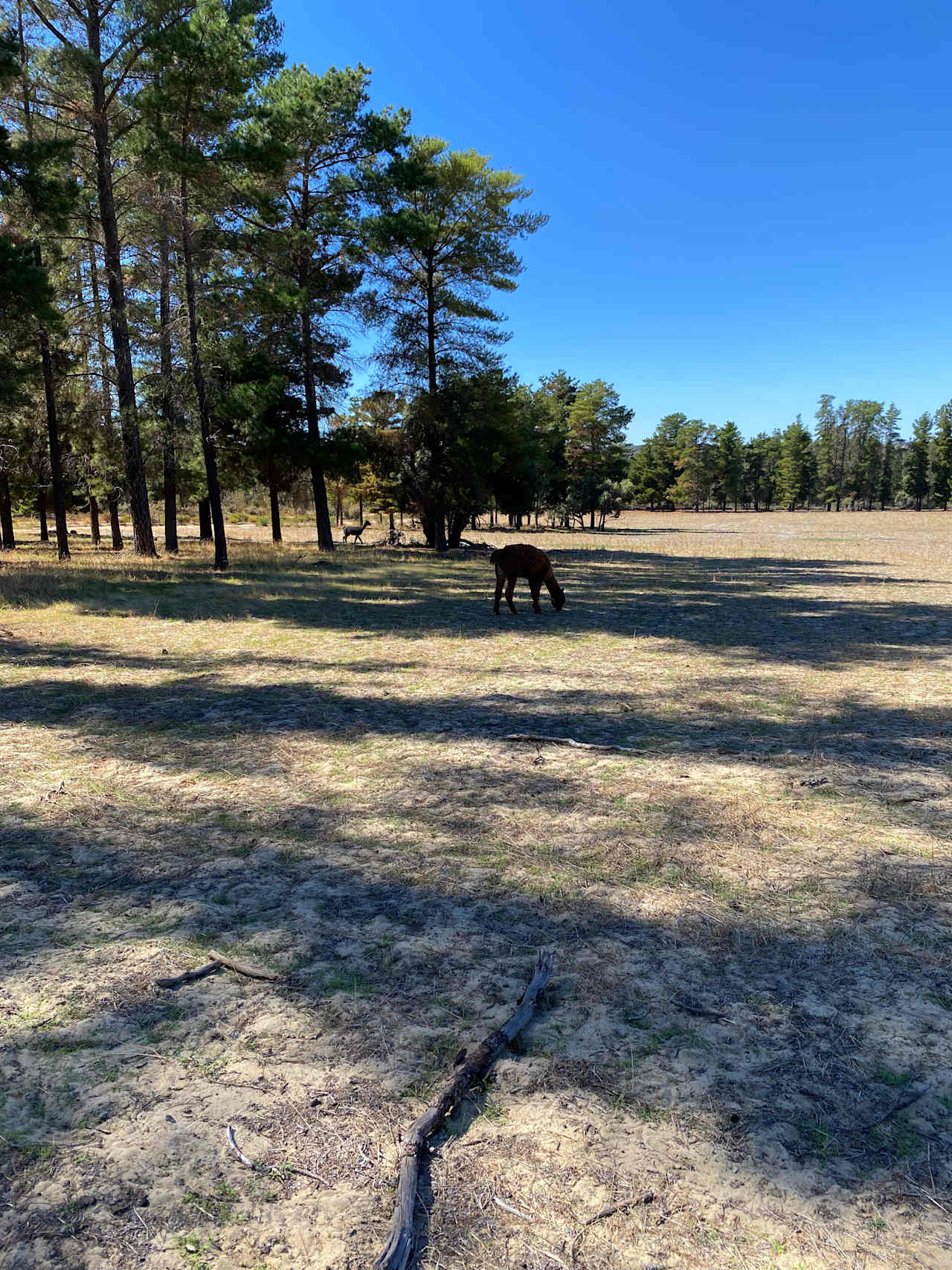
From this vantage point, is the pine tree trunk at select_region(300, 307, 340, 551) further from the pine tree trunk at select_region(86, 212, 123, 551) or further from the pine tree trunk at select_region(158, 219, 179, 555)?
the pine tree trunk at select_region(86, 212, 123, 551)

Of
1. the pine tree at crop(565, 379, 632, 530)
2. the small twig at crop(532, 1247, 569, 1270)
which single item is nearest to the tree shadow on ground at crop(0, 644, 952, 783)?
the small twig at crop(532, 1247, 569, 1270)

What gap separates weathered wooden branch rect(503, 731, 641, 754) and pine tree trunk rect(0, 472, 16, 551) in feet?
97.3

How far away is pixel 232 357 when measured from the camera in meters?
23.5

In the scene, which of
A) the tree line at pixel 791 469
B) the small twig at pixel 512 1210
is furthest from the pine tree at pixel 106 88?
the tree line at pixel 791 469

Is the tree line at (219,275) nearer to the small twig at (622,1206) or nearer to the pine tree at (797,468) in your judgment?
the small twig at (622,1206)

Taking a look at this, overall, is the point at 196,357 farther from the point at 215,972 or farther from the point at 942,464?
the point at 942,464

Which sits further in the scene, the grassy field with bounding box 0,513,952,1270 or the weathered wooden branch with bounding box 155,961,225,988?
the weathered wooden branch with bounding box 155,961,225,988

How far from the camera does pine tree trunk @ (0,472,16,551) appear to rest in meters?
28.8

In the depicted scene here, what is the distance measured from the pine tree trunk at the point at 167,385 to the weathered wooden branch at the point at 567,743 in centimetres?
1808

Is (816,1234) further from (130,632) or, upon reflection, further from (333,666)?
(130,632)

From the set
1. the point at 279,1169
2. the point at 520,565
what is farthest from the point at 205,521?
the point at 279,1169

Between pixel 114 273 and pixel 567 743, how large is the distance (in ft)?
69.0

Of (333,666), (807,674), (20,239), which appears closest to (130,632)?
(333,666)

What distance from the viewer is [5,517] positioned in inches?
1160
